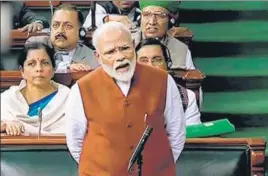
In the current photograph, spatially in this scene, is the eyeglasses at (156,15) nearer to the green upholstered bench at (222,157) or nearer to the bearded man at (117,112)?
the bearded man at (117,112)

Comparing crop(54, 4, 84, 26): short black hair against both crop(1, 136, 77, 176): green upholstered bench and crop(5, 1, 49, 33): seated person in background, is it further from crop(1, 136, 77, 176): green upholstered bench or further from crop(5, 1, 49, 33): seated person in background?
crop(1, 136, 77, 176): green upholstered bench

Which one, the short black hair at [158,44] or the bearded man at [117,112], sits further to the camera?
the short black hair at [158,44]

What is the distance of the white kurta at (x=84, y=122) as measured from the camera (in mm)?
4987

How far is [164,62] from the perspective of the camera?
16.6 feet

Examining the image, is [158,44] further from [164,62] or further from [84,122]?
[84,122]

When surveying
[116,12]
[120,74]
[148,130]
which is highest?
[116,12]

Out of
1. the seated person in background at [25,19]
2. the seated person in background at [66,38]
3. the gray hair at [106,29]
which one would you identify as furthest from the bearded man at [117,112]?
the seated person in background at [25,19]

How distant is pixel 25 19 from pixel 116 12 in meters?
0.36

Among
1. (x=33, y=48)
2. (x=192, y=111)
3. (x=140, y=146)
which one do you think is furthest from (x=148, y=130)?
(x=33, y=48)

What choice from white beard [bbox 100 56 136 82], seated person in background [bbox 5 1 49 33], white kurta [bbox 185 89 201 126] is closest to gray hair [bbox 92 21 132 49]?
white beard [bbox 100 56 136 82]

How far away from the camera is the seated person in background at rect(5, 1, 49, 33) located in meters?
5.05

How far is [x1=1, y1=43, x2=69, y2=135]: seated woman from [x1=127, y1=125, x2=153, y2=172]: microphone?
300mm

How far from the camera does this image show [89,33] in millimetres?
5031

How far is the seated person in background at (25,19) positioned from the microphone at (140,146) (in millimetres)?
579
